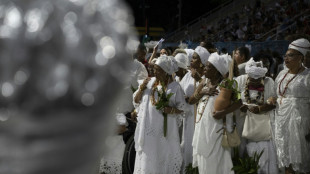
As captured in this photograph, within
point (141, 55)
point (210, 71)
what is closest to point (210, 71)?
point (210, 71)

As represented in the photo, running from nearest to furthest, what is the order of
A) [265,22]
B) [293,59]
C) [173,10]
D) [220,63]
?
1. [220,63]
2. [293,59]
3. [265,22]
4. [173,10]

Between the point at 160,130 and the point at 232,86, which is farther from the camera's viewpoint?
the point at 160,130

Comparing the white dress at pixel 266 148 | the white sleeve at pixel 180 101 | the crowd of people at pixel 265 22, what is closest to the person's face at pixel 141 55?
the white sleeve at pixel 180 101

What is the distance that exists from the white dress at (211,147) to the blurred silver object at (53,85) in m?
5.31

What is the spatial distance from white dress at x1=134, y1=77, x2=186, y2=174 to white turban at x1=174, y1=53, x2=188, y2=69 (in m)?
1.38

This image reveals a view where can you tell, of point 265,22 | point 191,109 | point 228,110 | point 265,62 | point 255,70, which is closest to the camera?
point 228,110

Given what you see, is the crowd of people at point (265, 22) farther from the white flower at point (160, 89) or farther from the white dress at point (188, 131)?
the white flower at point (160, 89)

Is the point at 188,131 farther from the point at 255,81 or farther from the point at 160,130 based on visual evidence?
the point at 255,81

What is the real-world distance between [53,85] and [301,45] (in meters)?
6.18

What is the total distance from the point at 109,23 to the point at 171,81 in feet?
19.5

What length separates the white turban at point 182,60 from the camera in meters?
8.14

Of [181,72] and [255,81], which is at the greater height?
[181,72]

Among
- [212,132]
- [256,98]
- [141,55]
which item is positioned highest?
[141,55]

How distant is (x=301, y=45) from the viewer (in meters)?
6.62
